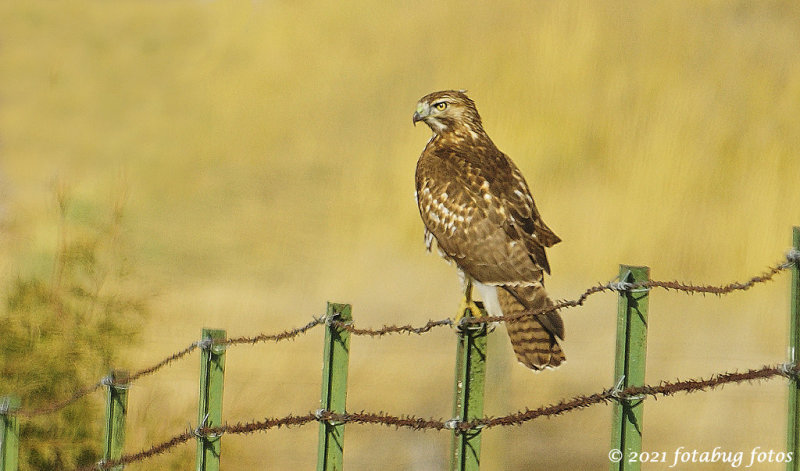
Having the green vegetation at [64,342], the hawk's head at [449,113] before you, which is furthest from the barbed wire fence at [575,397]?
the green vegetation at [64,342]

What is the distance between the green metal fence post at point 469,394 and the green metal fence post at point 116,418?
2.02 metres

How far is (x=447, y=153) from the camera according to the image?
20.8ft

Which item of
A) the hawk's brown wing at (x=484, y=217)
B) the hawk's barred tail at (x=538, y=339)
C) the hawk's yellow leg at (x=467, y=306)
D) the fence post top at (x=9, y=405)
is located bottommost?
the fence post top at (x=9, y=405)

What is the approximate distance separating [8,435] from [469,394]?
2.88 m

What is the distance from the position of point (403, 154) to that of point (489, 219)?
69.0 ft

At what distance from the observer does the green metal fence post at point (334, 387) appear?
4.63 m

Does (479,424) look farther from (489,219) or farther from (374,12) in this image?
(374,12)

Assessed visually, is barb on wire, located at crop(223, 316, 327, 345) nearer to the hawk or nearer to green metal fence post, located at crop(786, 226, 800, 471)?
the hawk

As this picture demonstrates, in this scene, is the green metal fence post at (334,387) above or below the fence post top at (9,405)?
below

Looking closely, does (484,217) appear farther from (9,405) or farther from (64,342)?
(64,342)

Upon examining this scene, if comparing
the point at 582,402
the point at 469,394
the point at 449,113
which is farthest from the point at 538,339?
the point at 449,113

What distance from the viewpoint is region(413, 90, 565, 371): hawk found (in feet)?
17.3

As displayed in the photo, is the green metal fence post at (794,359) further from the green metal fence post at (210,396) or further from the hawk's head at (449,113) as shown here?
the hawk's head at (449,113)

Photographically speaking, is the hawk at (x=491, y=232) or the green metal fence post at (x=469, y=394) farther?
the hawk at (x=491, y=232)
